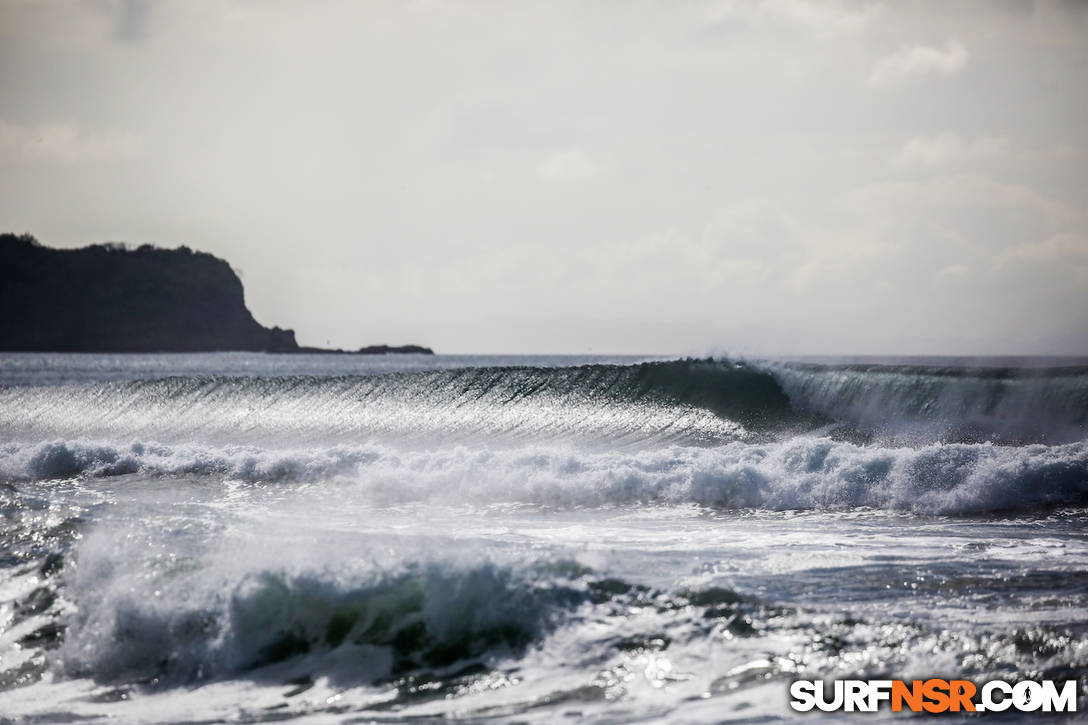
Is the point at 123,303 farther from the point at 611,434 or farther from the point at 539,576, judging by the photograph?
the point at 539,576

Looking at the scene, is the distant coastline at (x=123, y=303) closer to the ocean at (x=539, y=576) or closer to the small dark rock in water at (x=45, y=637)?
the ocean at (x=539, y=576)

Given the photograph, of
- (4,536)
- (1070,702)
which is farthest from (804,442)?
(4,536)

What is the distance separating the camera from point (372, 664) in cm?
641

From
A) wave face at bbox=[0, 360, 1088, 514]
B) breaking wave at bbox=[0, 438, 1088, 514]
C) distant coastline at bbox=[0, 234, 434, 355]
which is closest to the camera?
breaking wave at bbox=[0, 438, 1088, 514]

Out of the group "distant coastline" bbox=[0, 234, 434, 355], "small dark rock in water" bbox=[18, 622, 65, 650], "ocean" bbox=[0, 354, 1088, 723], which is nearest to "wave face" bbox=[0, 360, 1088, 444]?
"ocean" bbox=[0, 354, 1088, 723]

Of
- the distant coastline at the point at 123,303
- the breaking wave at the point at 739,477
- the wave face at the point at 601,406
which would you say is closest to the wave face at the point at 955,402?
the wave face at the point at 601,406

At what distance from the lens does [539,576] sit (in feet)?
23.8

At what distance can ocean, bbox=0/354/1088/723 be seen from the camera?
19.5 ft

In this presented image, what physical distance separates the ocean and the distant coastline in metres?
100

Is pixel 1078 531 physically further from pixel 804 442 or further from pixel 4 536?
pixel 4 536

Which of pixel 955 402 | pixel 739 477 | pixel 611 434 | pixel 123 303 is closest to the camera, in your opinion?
pixel 739 477

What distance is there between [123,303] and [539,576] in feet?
384

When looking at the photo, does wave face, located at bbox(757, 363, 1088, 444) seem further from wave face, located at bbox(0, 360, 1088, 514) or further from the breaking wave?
the breaking wave

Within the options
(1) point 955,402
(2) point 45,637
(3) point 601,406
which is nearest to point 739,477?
(1) point 955,402
